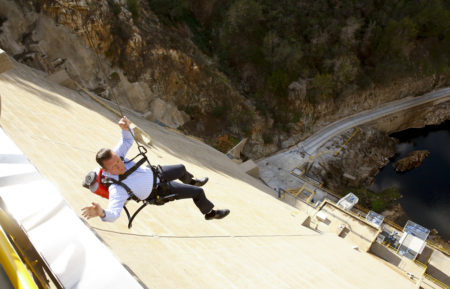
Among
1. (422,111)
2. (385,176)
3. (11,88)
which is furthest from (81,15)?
(422,111)

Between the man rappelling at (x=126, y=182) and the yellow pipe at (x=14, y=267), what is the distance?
0.86 m

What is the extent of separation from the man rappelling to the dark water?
2001 cm

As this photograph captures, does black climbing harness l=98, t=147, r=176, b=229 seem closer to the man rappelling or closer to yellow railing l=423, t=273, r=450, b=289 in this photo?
the man rappelling

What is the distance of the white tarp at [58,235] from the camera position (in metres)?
1.82

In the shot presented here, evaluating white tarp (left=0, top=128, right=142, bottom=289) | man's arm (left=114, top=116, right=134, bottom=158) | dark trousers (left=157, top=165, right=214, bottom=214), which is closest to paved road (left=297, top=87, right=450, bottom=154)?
dark trousers (left=157, top=165, right=214, bottom=214)

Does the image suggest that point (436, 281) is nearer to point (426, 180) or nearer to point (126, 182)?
point (426, 180)

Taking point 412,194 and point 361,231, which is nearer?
point 361,231

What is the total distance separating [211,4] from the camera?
23.0 meters

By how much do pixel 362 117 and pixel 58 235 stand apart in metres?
24.7

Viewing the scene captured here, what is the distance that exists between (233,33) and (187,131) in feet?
29.3

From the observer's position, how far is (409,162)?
2275 centimetres

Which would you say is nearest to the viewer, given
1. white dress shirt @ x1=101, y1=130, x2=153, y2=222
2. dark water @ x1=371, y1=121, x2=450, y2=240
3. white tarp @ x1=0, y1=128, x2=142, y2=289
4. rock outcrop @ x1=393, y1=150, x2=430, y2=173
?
white tarp @ x1=0, y1=128, x2=142, y2=289

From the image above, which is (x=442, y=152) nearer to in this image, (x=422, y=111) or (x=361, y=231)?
(x=422, y=111)

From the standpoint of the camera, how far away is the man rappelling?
310cm
